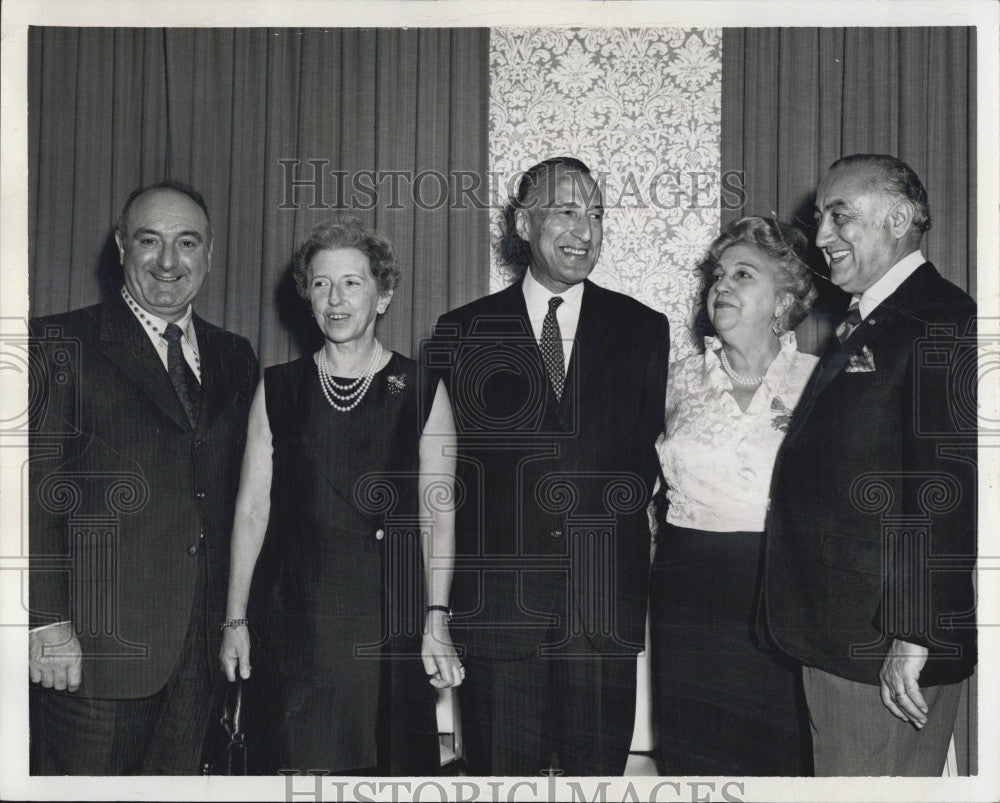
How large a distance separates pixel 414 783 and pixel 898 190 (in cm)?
209

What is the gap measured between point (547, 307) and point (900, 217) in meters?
0.99

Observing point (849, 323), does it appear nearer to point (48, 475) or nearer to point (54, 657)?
point (48, 475)

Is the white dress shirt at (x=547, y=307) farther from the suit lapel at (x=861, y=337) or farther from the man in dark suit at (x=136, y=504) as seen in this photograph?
the man in dark suit at (x=136, y=504)

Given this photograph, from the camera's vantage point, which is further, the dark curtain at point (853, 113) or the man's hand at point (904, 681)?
the dark curtain at point (853, 113)

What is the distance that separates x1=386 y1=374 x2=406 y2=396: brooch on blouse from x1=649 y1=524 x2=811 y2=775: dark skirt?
82cm

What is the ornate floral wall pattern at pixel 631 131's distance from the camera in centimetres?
262

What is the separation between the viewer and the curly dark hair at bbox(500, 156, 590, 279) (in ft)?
8.56

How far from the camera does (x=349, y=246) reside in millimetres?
2592

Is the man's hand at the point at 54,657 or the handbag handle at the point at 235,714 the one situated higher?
the man's hand at the point at 54,657

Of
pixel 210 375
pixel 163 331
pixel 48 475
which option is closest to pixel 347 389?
pixel 210 375

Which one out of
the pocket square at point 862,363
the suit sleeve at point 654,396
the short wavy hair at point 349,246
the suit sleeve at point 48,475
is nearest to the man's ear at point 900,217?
the pocket square at point 862,363
